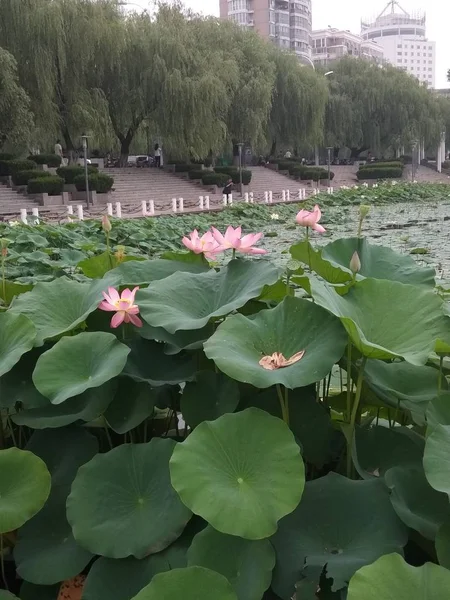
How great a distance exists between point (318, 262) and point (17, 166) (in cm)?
1523

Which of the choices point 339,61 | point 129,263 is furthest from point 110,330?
point 339,61

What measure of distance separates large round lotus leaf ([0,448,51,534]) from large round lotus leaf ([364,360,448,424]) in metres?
0.44

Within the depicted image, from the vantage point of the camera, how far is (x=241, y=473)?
0.70 metres

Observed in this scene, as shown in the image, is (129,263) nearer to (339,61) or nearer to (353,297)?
(353,297)

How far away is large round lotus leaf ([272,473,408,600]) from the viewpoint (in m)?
0.66

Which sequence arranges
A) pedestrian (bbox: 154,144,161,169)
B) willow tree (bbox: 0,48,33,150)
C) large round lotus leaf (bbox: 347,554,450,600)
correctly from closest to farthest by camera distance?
large round lotus leaf (bbox: 347,554,450,600) < willow tree (bbox: 0,48,33,150) < pedestrian (bbox: 154,144,161,169)

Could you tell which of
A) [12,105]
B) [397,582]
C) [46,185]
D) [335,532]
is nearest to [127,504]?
[335,532]

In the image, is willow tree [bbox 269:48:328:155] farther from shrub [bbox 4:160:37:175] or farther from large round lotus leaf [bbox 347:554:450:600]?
large round lotus leaf [bbox 347:554:450:600]

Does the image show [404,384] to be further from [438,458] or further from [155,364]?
[155,364]

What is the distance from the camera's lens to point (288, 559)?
684 millimetres

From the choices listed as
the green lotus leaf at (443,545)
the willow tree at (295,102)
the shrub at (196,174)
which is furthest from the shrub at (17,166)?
the green lotus leaf at (443,545)

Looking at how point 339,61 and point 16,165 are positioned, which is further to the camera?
point 339,61

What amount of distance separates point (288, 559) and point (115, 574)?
0.67ft

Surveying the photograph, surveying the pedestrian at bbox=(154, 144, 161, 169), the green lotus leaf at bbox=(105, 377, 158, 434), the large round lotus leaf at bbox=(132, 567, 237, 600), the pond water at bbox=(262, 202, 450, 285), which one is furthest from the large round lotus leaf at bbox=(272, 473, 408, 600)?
the pedestrian at bbox=(154, 144, 161, 169)
